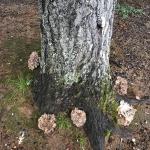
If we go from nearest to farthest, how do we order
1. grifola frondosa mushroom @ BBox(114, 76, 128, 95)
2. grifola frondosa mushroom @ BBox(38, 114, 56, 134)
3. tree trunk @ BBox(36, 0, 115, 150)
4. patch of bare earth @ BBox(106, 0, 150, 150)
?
1. tree trunk @ BBox(36, 0, 115, 150)
2. grifola frondosa mushroom @ BBox(38, 114, 56, 134)
3. patch of bare earth @ BBox(106, 0, 150, 150)
4. grifola frondosa mushroom @ BBox(114, 76, 128, 95)

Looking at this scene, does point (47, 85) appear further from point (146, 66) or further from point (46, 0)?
point (146, 66)

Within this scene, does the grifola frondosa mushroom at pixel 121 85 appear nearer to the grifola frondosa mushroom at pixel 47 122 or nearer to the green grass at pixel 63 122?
the green grass at pixel 63 122

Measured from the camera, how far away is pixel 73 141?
11.8ft

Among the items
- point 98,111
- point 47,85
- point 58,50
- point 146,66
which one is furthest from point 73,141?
point 146,66

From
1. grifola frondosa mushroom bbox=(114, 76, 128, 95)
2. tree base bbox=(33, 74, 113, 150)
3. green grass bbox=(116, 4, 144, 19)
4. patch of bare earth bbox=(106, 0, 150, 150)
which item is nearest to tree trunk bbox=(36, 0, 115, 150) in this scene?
tree base bbox=(33, 74, 113, 150)

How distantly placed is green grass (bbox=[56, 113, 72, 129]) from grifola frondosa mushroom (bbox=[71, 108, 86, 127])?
0.26 feet

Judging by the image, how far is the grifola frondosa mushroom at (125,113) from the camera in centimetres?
369

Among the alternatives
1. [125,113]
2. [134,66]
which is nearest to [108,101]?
[125,113]

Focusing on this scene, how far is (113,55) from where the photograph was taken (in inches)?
188

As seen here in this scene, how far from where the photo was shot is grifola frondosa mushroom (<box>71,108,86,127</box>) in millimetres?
3541

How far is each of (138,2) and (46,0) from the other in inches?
148

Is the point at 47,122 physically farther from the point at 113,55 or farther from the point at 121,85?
the point at 113,55

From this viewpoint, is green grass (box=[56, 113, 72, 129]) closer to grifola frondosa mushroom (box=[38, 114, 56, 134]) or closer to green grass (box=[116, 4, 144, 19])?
grifola frondosa mushroom (box=[38, 114, 56, 134])

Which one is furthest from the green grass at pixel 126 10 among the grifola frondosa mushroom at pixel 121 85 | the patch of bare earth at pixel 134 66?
the grifola frondosa mushroom at pixel 121 85
